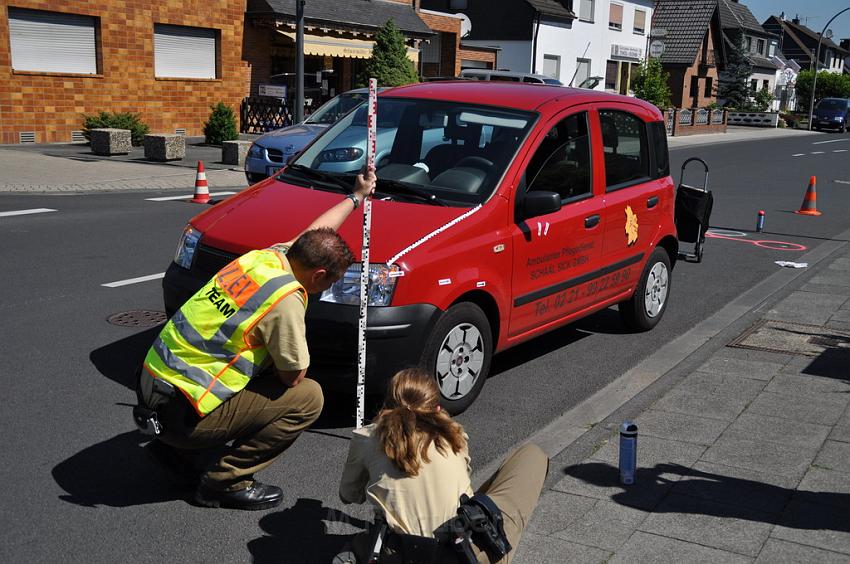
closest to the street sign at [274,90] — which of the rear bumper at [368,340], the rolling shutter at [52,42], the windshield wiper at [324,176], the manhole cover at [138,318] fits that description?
the rolling shutter at [52,42]

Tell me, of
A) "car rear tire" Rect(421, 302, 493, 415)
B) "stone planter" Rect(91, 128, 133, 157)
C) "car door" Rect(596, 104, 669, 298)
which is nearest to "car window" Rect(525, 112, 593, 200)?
"car door" Rect(596, 104, 669, 298)

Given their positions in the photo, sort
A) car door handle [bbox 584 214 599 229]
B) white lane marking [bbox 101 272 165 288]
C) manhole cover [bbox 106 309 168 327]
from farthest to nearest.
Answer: white lane marking [bbox 101 272 165 288], manhole cover [bbox 106 309 168 327], car door handle [bbox 584 214 599 229]

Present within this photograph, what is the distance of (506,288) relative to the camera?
19.9ft

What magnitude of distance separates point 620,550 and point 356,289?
79.7 inches

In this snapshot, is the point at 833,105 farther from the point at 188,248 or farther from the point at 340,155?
the point at 188,248

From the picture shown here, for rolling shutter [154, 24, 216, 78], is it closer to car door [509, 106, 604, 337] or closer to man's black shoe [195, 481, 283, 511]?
car door [509, 106, 604, 337]

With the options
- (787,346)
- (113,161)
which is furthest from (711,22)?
(787,346)

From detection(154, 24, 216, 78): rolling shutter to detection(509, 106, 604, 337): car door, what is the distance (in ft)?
69.5

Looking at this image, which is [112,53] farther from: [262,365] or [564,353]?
[262,365]

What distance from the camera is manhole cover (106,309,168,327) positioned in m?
7.54

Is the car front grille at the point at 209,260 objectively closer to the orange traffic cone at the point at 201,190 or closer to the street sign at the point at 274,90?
the orange traffic cone at the point at 201,190

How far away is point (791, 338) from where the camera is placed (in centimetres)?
800

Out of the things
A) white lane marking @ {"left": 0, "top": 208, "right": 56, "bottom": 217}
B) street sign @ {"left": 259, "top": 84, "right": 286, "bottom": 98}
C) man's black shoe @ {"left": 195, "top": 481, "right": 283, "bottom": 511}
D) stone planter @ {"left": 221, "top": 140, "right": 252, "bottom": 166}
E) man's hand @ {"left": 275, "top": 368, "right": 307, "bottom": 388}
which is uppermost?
street sign @ {"left": 259, "top": 84, "right": 286, "bottom": 98}

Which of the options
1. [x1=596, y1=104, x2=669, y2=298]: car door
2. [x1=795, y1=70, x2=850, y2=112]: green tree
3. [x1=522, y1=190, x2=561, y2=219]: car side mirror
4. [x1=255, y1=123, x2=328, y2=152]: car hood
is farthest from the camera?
[x1=795, y1=70, x2=850, y2=112]: green tree
